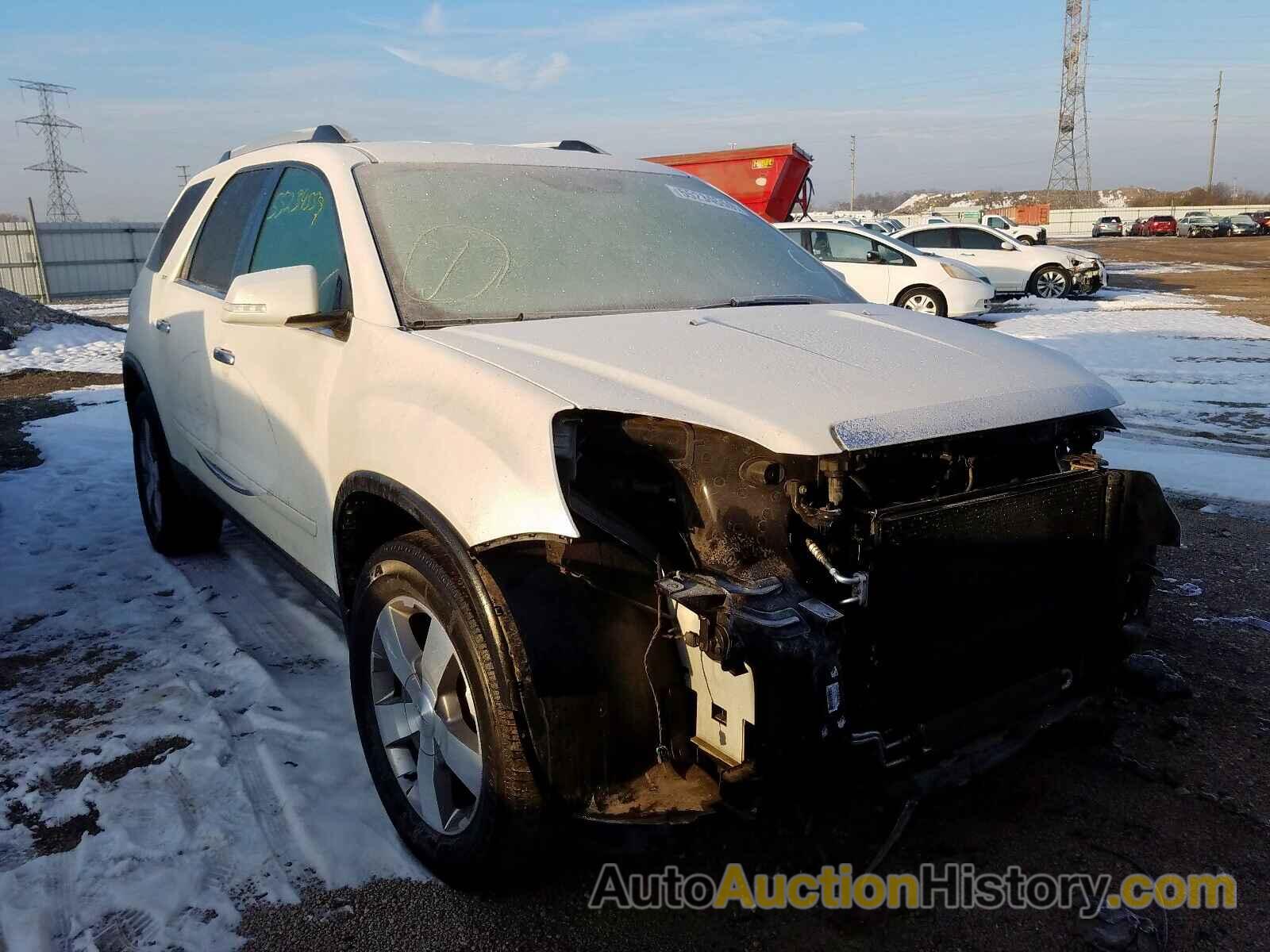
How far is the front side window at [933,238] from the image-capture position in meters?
18.5

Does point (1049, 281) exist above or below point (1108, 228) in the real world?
below

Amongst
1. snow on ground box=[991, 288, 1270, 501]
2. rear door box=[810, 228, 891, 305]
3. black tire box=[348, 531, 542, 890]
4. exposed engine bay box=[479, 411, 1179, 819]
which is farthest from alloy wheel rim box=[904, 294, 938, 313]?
black tire box=[348, 531, 542, 890]

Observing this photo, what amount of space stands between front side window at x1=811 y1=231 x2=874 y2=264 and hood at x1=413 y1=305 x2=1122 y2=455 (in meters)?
12.0

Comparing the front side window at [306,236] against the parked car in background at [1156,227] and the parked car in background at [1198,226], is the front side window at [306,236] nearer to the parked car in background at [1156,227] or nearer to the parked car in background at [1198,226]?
the parked car in background at [1198,226]

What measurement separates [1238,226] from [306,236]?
211 ft

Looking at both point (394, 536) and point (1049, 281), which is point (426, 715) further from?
point (1049, 281)

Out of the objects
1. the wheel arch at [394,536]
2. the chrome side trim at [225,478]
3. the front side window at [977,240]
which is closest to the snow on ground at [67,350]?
the chrome side trim at [225,478]

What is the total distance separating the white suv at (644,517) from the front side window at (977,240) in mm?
17243

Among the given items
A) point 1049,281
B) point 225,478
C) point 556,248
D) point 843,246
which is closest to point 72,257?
point 843,246

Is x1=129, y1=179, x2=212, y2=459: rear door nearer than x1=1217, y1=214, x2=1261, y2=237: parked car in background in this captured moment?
Yes

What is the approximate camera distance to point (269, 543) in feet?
11.3

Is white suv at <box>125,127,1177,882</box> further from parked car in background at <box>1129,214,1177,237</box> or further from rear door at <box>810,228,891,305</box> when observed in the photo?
parked car in background at <box>1129,214,1177,237</box>

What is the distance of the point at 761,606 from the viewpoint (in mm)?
1812

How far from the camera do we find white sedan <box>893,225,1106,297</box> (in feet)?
60.5
